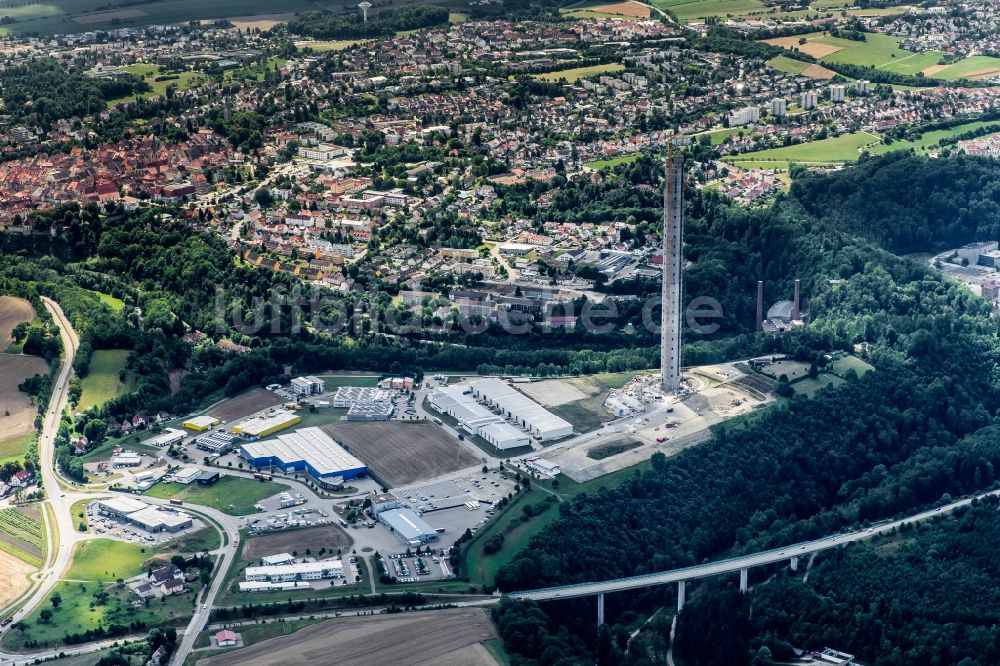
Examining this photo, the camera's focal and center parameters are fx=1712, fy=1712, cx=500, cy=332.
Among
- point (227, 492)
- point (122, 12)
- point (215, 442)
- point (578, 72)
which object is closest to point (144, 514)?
point (227, 492)

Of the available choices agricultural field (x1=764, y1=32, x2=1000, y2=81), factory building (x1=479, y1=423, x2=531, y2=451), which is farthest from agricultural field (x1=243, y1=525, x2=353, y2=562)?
agricultural field (x1=764, y1=32, x2=1000, y2=81)

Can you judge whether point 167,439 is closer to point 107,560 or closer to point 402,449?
point 402,449

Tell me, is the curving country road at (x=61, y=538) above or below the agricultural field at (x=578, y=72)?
below

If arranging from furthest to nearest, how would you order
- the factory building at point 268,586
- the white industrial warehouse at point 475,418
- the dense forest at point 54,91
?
the dense forest at point 54,91, the white industrial warehouse at point 475,418, the factory building at point 268,586

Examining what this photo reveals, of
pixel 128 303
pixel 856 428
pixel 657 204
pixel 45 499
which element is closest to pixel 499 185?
pixel 657 204

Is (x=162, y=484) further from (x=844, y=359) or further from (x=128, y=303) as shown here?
(x=844, y=359)

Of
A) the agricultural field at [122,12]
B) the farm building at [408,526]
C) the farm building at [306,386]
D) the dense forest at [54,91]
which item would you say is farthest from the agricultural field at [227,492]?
Answer: the agricultural field at [122,12]

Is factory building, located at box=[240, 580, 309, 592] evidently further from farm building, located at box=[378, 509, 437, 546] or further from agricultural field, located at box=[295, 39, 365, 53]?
agricultural field, located at box=[295, 39, 365, 53]

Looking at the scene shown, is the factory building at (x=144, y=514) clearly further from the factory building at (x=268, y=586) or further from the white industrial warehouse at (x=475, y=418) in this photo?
the white industrial warehouse at (x=475, y=418)
